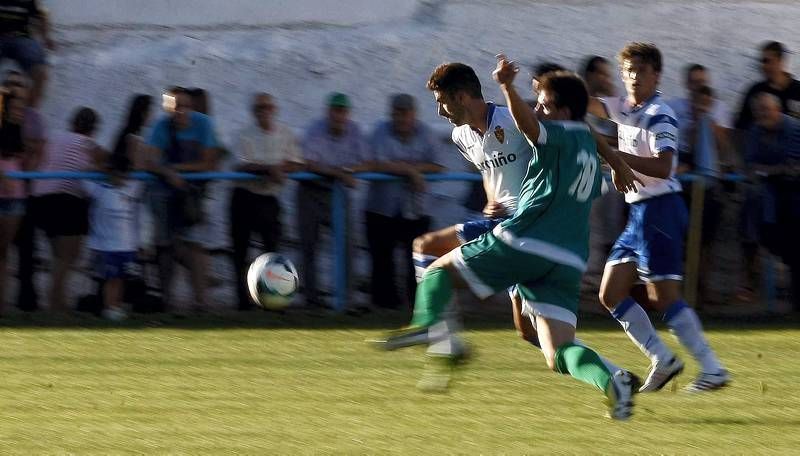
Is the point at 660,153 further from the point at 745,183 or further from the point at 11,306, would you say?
the point at 11,306

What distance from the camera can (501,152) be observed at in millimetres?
7414

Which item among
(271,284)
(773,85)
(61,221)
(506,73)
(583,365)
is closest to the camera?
(506,73)

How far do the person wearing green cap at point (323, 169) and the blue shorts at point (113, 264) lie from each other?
4.14ft

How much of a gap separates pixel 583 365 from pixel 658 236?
5.06ft

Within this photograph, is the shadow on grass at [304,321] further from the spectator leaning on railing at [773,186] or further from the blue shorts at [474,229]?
the blue shorts at [474,229]

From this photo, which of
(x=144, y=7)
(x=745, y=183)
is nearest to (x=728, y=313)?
(x=745, y=183)

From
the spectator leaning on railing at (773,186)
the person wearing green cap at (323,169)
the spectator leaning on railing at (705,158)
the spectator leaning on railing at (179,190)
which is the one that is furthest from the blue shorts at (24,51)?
the spectator leaning on railing at (773,186)

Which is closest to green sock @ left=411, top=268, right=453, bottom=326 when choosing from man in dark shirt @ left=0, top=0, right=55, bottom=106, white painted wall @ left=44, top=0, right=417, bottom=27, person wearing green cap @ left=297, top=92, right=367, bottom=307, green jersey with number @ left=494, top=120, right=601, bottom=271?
green jersey with number @ left=494, top=120, right=601, bottom=271

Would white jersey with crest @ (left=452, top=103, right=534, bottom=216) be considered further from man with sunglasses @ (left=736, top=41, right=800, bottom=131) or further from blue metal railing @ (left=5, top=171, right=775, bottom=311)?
man with sunglasses @ (left=736, top=41, right=800, bottom=131)

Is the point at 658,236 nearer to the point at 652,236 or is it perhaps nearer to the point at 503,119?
the point at 652,236

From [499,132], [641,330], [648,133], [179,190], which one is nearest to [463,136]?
[499,132]

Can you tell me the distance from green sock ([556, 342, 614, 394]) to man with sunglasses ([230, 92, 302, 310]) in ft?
15.7

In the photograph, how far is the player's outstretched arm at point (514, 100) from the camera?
6.09 m

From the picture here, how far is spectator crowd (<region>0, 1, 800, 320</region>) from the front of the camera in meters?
10.8
